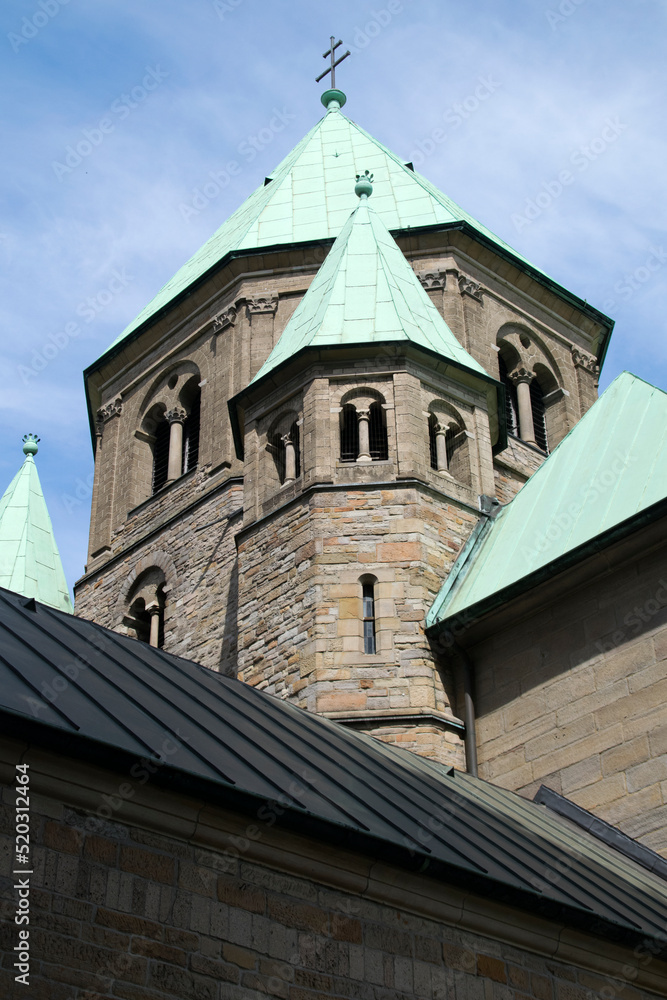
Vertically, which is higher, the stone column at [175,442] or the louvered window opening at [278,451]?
the stone column at [175,442]

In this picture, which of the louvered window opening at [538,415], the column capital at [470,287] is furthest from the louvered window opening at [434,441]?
the louvered window opening at [538,415]

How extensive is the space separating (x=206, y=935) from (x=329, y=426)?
1220 cm

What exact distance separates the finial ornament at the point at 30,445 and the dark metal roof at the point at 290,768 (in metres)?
24.1

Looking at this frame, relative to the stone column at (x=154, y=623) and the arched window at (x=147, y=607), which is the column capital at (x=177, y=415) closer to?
the arched window at (x=147, y=607)

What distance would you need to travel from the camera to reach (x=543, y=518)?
18703mm

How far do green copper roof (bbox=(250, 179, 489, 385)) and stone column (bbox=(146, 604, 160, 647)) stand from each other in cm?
571

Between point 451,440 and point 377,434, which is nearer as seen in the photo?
point 377,434

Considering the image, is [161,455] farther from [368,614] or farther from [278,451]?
[368,614]

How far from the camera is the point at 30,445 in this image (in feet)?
122

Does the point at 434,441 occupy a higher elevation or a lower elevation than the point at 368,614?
higher

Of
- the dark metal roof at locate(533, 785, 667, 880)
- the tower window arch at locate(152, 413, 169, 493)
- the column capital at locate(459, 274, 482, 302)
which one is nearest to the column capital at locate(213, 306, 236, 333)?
the tower window arch at locate(152, 413, 169, 493)

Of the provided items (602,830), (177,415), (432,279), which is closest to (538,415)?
(432,279)

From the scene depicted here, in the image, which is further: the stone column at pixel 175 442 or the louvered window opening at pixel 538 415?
the louvered window opening at pixel 538 415

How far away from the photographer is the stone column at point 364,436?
20641 millimetres
